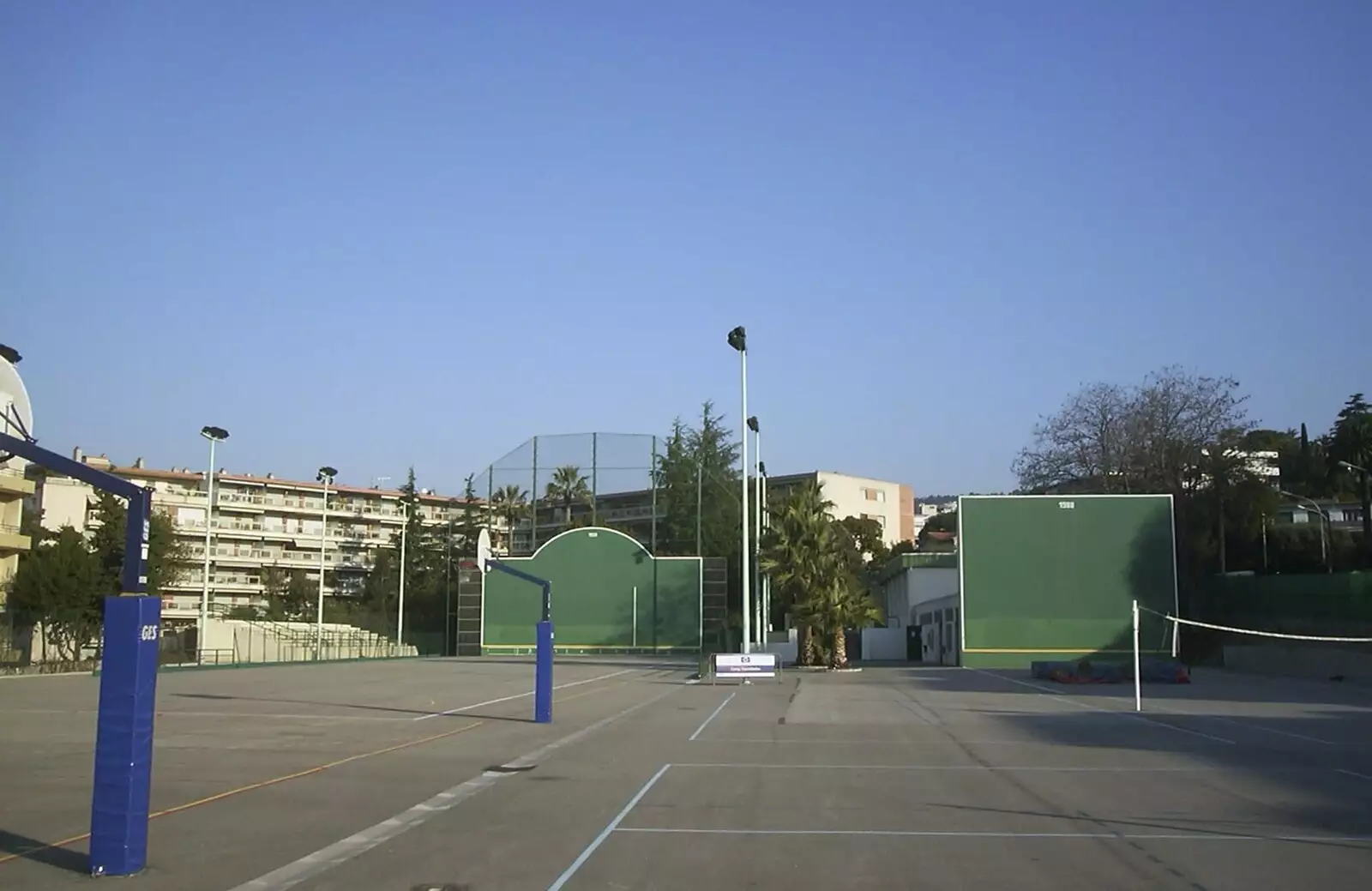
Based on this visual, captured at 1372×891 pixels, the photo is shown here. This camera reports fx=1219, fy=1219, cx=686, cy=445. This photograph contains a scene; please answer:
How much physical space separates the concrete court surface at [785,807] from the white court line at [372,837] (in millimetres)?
43

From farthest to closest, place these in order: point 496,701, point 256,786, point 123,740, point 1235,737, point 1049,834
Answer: point 496,701, point 1235,737, point 256,786, point 1049,834, point 123,740

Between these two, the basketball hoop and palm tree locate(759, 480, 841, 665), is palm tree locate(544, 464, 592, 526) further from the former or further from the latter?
the basketball hoop

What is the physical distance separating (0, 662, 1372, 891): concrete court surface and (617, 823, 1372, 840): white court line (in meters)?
0.05

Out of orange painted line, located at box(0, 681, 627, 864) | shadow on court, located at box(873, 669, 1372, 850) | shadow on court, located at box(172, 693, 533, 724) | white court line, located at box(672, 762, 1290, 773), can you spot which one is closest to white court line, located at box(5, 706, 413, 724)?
shadow on court, located at box(172, 693, 533, 724)

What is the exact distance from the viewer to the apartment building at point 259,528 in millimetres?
91250

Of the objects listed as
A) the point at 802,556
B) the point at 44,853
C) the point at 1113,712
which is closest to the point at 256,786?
the point at 44,853

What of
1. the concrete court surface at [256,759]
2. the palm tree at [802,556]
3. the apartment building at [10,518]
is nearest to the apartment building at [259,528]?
the apartment building at [10,518]

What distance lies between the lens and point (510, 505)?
92.1m

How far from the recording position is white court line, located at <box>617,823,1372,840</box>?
11.4 metres

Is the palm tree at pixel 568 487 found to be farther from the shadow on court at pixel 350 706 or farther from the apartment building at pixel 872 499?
the shadow on court at pixel 350 706

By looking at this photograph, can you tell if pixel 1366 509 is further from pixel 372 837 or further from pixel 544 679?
pixel 372 837

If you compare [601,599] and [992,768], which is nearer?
[992,768]

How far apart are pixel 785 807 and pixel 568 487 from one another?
239ft

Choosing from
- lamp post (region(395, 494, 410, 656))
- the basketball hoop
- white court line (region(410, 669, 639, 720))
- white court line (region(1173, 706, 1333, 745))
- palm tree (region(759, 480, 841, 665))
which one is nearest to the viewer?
the basketball hoop
